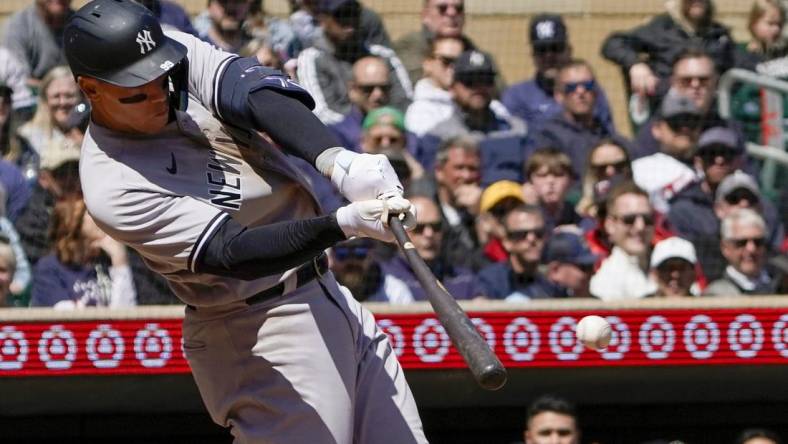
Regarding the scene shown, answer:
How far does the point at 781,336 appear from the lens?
194 inches

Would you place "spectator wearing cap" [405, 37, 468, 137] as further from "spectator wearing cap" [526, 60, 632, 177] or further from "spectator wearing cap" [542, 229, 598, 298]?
"spectator wearing cap" [542, 229, 598, 298]

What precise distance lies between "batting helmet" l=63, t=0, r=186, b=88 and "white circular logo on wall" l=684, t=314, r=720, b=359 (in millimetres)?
2529

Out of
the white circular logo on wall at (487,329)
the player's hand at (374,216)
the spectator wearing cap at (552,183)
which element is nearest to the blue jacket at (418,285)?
the white circular logo on wall at (487,329)

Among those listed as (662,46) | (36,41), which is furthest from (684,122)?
(36,41)

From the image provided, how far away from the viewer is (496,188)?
5.23 m

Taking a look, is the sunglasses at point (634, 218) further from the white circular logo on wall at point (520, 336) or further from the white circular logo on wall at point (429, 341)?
the white circular logo on wall at point (429, 341)

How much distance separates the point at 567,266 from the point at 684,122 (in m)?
0.90

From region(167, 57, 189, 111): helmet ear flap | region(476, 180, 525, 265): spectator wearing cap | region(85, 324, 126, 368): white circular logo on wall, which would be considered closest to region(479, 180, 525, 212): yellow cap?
region(476, 180, 525, 265): spectator wearing cap

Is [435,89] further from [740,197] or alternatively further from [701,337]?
[701,337]

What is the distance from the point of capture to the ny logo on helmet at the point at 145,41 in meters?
2.94

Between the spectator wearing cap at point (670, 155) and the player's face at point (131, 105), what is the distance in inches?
106

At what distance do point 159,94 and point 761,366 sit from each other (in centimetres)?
287

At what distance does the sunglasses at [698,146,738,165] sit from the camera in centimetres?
550

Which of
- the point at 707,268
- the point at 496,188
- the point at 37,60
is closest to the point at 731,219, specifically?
the point at 707,268
